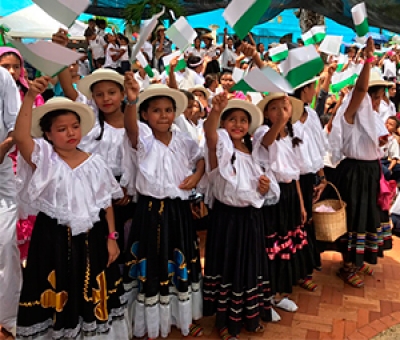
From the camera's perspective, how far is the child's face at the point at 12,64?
9.30 ft

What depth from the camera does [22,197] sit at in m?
2.27

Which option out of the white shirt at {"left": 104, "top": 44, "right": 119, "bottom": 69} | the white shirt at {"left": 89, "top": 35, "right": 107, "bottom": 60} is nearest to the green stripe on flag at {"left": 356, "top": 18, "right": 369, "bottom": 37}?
the white shirt at {"left": 104, "top": 44, "right": 119, "bottom": 69}

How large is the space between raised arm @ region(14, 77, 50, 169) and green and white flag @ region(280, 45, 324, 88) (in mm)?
1280

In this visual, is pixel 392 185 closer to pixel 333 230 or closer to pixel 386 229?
pixel 386 229

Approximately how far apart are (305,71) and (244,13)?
449 mm

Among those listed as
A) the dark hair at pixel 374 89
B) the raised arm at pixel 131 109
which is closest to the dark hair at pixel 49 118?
the raised arm at pixel 131 109

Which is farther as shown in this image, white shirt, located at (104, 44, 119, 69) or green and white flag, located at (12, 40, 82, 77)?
white shirt, located at (104, 44, 119, 69)

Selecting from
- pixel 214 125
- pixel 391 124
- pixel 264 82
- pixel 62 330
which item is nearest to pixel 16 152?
pixel 62 330

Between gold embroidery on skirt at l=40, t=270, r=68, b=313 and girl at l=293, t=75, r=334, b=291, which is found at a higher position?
girl at l=293, t=75, r=334, b=291

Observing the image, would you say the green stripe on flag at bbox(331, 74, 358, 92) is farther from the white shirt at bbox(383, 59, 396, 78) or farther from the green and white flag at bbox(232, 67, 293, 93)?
the white shirt at bbox(383, 59, 396, 78)

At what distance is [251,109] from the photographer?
8.67 ft

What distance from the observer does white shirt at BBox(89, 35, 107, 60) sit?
30.8 ft

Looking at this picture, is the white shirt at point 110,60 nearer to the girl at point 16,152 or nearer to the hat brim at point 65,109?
the girl at point 16,152

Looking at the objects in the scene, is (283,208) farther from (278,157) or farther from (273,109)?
(273,109)
